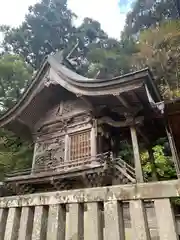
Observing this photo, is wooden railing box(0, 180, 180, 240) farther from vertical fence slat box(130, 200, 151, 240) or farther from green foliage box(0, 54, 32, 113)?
green foliage box(0, 54, 32, 113)

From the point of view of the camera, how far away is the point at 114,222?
1.50 m

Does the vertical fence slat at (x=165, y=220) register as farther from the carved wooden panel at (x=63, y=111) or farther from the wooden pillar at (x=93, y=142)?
the carved wooden panel at (x=63, y=111)

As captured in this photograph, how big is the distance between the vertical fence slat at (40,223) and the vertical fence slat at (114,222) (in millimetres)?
553

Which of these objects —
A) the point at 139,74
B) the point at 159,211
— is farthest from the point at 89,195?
the point at 139,74

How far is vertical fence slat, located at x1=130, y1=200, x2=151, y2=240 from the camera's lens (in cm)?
139

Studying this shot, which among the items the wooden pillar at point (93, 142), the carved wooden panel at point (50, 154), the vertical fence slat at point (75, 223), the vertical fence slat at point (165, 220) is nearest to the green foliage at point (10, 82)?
the carved wooden panel at point (50, 154)

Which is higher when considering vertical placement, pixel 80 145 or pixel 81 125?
pixel 81 125

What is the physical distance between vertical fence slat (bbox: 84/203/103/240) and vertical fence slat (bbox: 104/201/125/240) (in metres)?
0.07

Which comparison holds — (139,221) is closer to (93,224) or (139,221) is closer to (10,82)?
(93,224)

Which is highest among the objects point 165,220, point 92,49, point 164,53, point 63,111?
point 92,49

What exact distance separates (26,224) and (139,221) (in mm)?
963

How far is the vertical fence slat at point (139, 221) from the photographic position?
54.7 inches

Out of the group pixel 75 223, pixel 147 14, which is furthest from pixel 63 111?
pixel 147 14

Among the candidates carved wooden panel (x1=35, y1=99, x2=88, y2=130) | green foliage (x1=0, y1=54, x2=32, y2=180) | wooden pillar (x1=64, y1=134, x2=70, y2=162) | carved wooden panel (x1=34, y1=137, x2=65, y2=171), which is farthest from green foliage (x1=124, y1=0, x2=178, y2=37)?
carved wooden panel (x1=34, y1=137, x2=65, y2=171)
